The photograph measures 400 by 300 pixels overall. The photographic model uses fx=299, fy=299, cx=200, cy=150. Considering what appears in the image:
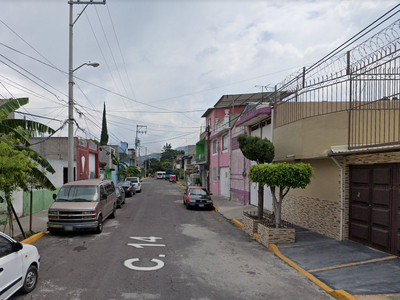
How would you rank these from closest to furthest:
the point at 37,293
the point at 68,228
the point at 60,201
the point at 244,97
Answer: the point at 37,293 < the point at 68,228 < the point at 60,201 < the point at 244,97

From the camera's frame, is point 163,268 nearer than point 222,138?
Yes

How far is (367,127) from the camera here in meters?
8.73

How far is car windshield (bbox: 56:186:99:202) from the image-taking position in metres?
A: 11.6

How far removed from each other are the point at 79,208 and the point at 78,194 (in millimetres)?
1281

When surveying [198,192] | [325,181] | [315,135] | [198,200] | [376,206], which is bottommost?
[198,200]

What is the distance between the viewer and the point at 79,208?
1073cm

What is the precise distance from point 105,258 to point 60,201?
465 centimetres

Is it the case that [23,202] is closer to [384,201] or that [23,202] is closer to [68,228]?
[68,228]

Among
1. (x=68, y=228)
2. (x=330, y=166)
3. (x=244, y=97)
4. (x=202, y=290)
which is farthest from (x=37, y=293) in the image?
(x=244, y=97)

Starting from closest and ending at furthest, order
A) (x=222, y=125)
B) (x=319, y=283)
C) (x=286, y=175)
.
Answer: (x=319, y=283)
(x=286, y=175)
(x=222, y=125)

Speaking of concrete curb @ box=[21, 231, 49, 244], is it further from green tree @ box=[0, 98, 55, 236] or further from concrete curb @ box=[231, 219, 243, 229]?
concrete curb @ box=[231, 219, 243, 229]

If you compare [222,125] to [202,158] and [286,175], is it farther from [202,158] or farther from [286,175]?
[286,175]

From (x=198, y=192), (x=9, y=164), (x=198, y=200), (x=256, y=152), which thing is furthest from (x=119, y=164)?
(x=9, y=164)

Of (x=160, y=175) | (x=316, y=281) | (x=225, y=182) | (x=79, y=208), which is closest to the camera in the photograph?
(x=316, y=281)
